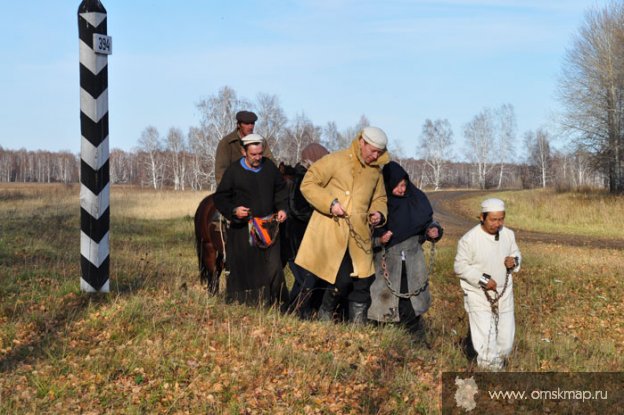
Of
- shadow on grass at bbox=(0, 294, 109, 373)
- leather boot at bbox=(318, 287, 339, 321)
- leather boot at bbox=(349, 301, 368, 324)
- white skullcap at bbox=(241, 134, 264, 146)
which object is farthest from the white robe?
shadow on grass at bbox=(0, 294, 109, 373)

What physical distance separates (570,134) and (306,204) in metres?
34.2

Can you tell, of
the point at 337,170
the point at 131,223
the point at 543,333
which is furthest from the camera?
the point at 131,223

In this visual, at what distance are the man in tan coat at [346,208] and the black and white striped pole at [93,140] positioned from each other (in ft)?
6.22

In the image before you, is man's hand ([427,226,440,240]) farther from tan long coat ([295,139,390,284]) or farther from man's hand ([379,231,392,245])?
tan long coat ([295,139,390,284])

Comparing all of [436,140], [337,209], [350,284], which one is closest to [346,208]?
[337,209]

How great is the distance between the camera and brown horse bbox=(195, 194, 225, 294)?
9529mm

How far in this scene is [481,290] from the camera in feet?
24.5

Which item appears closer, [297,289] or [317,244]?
[317,244]

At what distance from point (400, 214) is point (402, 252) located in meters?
0.40

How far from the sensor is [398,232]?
829cm

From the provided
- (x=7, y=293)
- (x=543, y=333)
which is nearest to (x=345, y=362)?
(x=7, y=293)

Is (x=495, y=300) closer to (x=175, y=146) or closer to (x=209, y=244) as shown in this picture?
(x=209, y=244)

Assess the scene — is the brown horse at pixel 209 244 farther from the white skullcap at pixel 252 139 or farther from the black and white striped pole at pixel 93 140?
the black and white striped pole at pixel 93 140

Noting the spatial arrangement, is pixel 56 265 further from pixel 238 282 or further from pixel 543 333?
pixel 543 333
